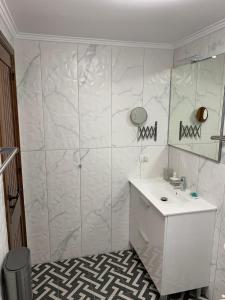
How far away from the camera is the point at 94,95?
227 cm

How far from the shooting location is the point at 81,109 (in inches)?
88.9

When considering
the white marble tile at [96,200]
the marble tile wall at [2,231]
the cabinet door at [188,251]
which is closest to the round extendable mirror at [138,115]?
the white marble tile at [96,200]

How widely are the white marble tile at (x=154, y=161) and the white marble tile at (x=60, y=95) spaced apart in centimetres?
77

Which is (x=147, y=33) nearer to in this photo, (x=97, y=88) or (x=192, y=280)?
(x=97, y=88)

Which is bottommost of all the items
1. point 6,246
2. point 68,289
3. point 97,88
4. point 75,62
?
point 68,289

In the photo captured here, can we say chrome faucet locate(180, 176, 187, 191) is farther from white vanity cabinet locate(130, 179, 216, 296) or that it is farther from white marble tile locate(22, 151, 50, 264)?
white marble tile locate(22, 151, 50, 264)

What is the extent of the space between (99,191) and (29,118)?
1023mm

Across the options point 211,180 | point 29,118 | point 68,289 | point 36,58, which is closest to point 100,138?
point 29,118

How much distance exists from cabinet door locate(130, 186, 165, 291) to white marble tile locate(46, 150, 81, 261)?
597mm

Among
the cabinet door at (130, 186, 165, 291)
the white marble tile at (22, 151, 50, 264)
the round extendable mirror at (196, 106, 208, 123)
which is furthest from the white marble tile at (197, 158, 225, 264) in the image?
the white marble tile at (22, 151, 50, 264)

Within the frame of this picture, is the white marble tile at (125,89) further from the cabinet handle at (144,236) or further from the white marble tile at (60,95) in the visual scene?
the cabinet handle at (144,236)

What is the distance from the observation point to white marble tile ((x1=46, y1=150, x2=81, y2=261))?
2.31 metres

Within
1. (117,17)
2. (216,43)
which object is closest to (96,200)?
(117,17)

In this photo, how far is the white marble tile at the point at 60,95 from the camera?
2.12 meters
